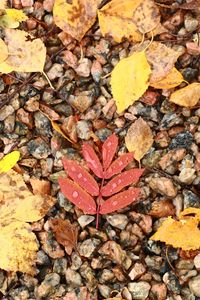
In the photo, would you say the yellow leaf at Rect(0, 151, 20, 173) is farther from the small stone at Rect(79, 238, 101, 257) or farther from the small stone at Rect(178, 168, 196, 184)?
the small stone at Rect(178, 168, 196, 184)

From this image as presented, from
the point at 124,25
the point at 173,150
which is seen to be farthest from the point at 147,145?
the point at 124,25

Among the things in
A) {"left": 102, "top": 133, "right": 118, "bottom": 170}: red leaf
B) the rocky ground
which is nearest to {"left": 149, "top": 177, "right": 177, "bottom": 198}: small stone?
the rocky ground

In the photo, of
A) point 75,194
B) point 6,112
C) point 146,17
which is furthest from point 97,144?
point 146,17

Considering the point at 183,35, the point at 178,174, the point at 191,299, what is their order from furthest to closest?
the point at 183,35, the point at 178,174, the point at 191,299

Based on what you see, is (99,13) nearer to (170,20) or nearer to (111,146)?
(170,20)

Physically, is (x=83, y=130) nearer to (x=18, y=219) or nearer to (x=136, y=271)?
(x=18, y=219)
